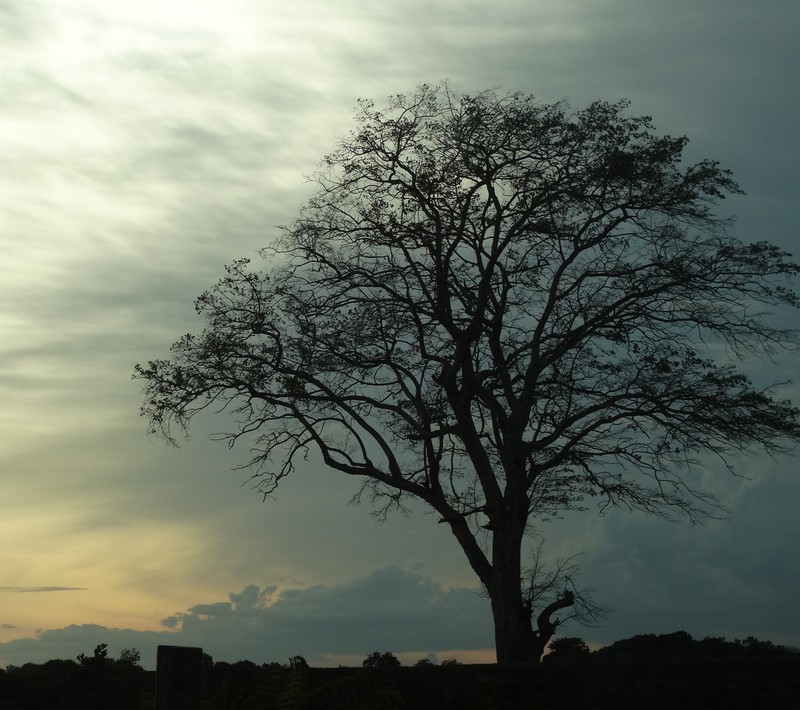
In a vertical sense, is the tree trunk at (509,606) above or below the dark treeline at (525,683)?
above

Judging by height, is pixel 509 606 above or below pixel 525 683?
above

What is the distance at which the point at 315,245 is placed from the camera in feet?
73.8

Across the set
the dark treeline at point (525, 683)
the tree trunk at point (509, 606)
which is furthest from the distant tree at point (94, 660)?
the tree trunk at point (509, 606)

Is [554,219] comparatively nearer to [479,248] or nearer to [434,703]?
[479,248]

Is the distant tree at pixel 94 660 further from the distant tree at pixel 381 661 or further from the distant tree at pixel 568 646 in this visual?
the distant tree at pixel 568 646

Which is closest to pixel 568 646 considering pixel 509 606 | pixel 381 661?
pixel 509 606

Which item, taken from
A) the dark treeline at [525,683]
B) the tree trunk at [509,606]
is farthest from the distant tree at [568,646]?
the dark treeline at [525,683]

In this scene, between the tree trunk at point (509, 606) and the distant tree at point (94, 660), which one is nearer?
the distant tree at point (94, 660)

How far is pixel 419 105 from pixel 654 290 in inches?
245

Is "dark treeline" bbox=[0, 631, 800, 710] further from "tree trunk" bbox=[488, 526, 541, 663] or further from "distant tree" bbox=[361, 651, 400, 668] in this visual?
"tree trunk" bbox=[488, 526, 541, 663]

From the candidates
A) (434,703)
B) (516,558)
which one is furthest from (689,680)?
(516,558)

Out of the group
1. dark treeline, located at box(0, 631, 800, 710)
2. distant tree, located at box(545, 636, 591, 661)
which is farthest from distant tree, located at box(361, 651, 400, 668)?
distant tree, located at box(545, 636, 591, 661)

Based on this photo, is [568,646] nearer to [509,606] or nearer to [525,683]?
[509,606]

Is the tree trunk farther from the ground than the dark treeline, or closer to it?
farther from the ground
